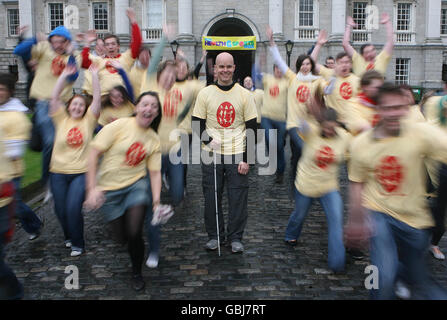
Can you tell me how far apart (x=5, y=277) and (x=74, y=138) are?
191cm

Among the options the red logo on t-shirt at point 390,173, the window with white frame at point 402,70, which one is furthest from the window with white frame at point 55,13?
the red logo on t-shirt at point 390,173

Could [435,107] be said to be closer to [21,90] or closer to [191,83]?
[191,83]

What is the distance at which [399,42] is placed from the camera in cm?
3108

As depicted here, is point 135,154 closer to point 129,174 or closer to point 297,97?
point 129,174

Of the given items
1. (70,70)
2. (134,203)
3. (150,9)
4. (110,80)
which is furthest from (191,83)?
(150,9)

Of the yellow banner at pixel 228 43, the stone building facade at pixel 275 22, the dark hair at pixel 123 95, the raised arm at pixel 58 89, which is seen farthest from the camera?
the stone building facade at pixel 275 22

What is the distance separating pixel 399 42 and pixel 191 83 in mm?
28378

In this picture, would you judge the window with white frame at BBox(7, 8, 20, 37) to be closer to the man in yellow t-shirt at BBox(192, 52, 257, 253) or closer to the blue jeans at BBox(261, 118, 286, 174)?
the blue jeans at BBox(261, 118, 286, 174)

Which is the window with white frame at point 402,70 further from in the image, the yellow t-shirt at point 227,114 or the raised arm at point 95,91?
the raised arm at point 95,91

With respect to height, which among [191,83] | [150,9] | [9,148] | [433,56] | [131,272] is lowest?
[131,272]

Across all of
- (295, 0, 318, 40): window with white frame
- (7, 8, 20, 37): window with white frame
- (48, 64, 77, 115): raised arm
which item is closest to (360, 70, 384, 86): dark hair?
(48, 64, 77, 115): raised arm

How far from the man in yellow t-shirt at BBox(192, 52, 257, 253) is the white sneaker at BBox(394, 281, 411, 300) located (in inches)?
72.1

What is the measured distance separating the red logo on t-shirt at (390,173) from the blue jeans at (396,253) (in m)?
0.23

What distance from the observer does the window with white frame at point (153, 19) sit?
98.3ft
